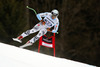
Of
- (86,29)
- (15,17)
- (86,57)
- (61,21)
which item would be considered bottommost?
(86,57)

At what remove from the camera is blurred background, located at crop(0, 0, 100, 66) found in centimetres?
343

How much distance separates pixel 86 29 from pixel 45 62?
315 cm

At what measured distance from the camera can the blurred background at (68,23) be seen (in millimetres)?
3428

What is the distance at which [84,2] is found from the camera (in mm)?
4641

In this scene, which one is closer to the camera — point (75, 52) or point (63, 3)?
point (63, 3)

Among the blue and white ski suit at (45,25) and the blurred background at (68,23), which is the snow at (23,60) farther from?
the blurred background at (68,23)

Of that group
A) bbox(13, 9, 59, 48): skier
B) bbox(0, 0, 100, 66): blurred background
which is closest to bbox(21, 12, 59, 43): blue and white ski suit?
bbox(13, 9, 59, 48): skier

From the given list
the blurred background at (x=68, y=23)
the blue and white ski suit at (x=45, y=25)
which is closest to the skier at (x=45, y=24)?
the blue and white ski suit at (x=45, y=25)

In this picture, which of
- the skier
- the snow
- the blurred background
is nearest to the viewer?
the snow

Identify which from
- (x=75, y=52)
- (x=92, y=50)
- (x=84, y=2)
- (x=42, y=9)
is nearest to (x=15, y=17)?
(x=42, y=9)

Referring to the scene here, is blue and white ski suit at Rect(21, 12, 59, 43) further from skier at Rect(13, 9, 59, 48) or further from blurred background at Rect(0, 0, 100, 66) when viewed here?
blurred background at Rect(0, 0, 100, 66)

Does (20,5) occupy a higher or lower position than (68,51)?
higher

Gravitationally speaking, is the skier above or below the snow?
above

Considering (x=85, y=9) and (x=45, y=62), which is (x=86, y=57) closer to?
(x=85, y=9)
